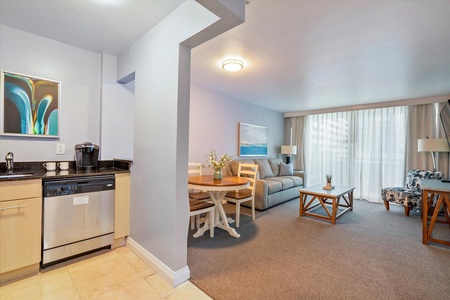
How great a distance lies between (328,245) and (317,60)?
233 centimetres

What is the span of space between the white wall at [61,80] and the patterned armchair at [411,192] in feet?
16.4

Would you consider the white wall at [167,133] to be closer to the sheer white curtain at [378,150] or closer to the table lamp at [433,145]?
the table lamp at [433,145]

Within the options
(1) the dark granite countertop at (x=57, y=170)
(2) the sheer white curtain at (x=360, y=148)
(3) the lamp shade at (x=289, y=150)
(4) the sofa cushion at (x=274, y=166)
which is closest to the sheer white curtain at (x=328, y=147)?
(2) the sheer white curtain at (x=360, y=148)

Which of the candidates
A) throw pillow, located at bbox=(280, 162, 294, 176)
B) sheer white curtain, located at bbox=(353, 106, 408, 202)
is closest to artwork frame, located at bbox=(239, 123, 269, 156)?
throw pillow, located at bbox=(280, 162, 294, 176)

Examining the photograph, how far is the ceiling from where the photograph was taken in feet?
5.57

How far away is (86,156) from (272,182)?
10.6 feet

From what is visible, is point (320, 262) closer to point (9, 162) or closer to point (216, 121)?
point (216, 121)

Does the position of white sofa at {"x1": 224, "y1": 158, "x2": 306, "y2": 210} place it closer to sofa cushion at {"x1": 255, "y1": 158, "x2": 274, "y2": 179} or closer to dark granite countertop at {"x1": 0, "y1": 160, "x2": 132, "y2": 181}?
sofa cushion at {"x1": 255, "y1": 158, "x2": 274, "y2": 179}

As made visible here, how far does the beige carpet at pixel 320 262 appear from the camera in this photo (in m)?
1.72

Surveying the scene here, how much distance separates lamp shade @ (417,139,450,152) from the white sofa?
237cm

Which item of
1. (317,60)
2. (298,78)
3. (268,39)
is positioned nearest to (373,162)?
(298,78)

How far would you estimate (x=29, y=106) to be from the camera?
2178mm

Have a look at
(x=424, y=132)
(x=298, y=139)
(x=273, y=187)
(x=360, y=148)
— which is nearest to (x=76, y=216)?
(x=273, y=187)

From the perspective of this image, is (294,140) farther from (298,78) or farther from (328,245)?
(328,245)
